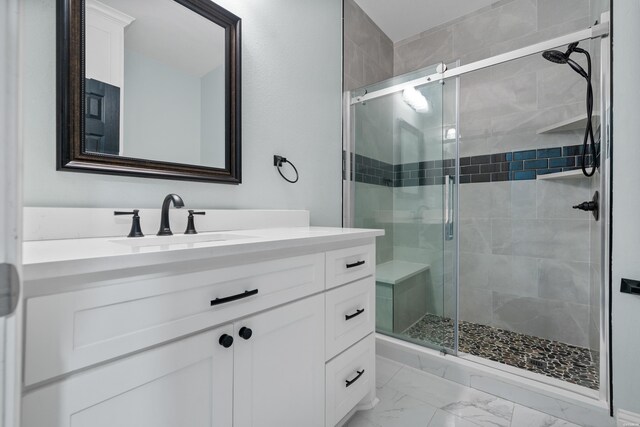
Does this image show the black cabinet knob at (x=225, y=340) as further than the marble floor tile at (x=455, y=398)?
No

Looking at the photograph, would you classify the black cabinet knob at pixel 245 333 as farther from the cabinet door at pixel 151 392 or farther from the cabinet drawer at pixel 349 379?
the cabinet drawer at pixel 349 379

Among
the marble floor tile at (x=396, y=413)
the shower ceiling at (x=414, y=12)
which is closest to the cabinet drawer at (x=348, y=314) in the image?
the marble floor tile at (x=396, y=413)

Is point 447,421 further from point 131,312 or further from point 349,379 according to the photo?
point 131,312

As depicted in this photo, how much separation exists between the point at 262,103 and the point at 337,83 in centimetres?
82

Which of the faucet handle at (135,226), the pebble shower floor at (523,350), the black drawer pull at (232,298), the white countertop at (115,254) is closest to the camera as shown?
the white countertop at (115,254)

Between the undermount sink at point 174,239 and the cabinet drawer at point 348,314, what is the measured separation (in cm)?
43

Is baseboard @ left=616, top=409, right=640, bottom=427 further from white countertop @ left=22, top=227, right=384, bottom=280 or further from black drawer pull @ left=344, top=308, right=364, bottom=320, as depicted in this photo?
white countertop @ left=22, top=227, right=384, bottom=280

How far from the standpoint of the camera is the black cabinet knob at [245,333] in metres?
0.81

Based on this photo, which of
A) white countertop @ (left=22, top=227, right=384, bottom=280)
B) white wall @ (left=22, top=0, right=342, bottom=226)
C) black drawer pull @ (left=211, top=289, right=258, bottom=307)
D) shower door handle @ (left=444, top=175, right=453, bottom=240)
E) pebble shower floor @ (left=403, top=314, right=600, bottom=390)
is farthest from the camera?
shower door handle @ (left=444, top=175, right=453, bottom=240)

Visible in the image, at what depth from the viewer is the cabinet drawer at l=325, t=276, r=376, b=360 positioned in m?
1.13

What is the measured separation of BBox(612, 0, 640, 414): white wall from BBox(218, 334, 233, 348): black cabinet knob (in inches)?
60.3

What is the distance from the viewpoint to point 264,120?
1.58 m

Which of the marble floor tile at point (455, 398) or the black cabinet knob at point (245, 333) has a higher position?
the black cabinet knob at point (245, 333)

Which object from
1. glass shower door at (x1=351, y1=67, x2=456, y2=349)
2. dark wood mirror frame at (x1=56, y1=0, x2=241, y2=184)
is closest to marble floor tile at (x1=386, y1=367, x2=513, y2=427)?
glass shower door at (x1=351, y1=67, x2=456, y2=349)
